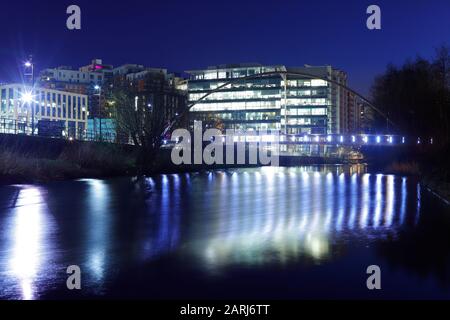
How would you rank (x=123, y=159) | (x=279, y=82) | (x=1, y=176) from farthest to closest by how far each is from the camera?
(x=279, y=82) → (x=123, y=159) → (x=1, y=176)

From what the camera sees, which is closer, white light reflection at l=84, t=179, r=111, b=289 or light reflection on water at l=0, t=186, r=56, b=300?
light reflection on water at l=0, t=186, r=56, b=300

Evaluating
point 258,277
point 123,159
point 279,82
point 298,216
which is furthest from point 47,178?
point 279,82

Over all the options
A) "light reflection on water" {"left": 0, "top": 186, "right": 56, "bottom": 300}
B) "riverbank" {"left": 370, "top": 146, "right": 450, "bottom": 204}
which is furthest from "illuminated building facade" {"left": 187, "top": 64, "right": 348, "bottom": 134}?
"light reflection on water" {"left": 0, "top": 186, "right": 56, "bottom": 300}

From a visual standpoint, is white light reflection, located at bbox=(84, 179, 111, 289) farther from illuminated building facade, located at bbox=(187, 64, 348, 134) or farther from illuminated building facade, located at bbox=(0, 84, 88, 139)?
illuminated building facade, located at bbox=(187, 64, 348, 134)

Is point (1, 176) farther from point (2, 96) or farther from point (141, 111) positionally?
point (2, 96)

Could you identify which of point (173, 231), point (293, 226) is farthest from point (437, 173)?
point (173, 231)

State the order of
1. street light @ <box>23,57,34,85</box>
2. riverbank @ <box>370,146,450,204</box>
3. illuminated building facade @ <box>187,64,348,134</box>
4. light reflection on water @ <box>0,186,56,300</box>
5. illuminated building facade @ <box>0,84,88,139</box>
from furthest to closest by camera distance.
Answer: illuminated building facade @ <box>187,64,348,134</box>
illuminated building facade @ <box>0,84,88,139</box>
street light @ <box>23,57,34,85</box>
riverbank @ <box>370,146,450,204</box>
light reflection on water @ <box>0,186,56,300</box>

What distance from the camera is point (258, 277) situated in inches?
392

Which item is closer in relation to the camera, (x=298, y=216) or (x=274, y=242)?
(x=274, y=242)

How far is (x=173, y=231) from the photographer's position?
15.9 m

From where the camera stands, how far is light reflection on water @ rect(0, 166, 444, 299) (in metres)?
11.0

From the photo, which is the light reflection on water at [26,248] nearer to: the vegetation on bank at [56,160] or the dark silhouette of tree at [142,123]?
the vegetation on bank at [56,160]

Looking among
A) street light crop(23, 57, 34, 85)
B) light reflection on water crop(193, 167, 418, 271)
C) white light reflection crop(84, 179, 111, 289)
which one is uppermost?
street light crop(23, 57, 34, 85)
